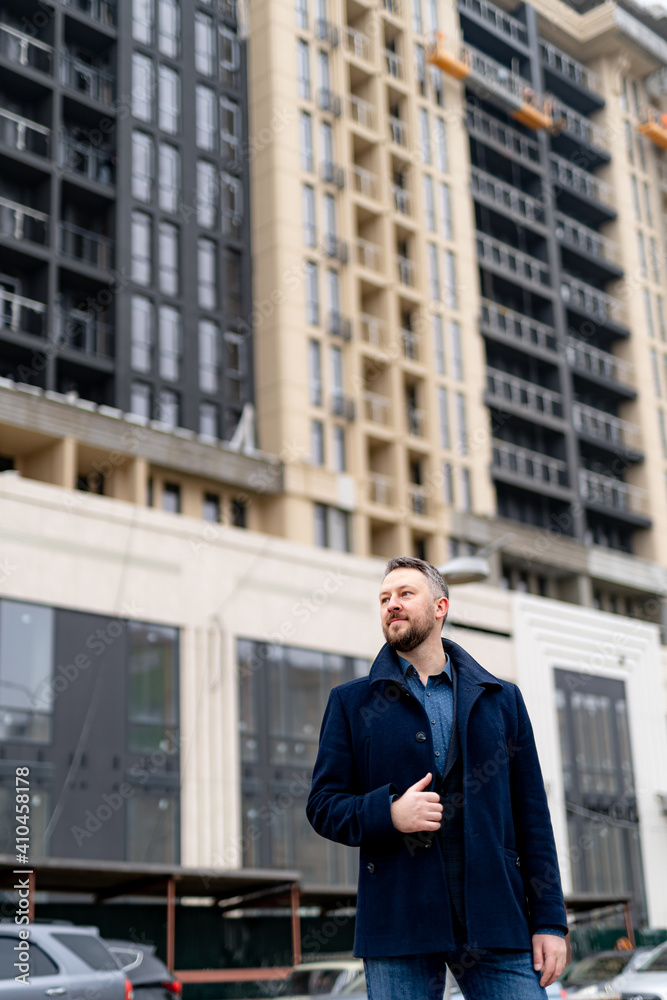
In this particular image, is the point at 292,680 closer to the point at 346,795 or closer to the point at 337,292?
the point at 337,292

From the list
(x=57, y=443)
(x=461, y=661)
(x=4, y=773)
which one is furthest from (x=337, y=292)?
(x=461, y=661)

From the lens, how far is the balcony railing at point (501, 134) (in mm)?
55156

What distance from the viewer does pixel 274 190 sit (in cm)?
4325

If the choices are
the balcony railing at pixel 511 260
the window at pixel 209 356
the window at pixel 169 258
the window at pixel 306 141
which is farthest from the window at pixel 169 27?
the balcony railing at pixel 511 260

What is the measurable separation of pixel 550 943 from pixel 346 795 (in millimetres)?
731

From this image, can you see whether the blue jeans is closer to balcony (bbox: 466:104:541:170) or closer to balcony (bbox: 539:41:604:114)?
balcony (bbox: 466:104:541:170)

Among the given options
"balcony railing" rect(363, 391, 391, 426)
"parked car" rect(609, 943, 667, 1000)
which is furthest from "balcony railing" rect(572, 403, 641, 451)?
"parked car" rect(609, 943, 667, 1000)

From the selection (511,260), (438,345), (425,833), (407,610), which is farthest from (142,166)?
(425,833)

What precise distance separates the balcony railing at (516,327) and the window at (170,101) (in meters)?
15.4

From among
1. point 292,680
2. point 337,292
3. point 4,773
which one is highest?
point 337,292

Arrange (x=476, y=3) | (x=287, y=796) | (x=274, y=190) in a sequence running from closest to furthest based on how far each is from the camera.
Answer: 1. (x=287, y=796)
2. (x=274, y=190)
3. (x=476, y=3)

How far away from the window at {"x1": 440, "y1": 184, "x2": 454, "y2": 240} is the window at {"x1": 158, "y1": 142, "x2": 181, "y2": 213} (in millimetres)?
12487

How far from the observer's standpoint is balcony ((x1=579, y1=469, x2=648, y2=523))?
5388cm

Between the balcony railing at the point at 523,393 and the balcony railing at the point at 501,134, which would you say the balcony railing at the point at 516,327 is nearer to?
the balcony railing at the point at 523,393
